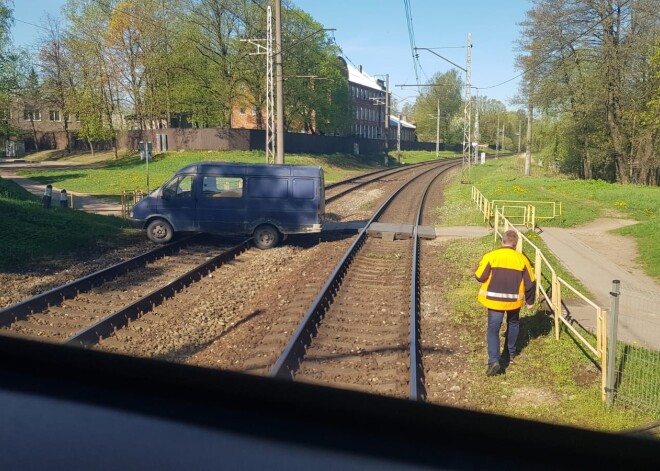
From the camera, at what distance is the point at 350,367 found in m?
7.43

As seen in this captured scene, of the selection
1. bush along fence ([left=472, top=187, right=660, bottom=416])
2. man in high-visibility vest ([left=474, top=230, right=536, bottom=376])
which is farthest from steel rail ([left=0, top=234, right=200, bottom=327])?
bush along fence ([left=472, top=187, right=660, bottom=416])

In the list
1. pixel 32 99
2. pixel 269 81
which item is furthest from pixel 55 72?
pixel 269 81

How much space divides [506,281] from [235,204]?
381 inches

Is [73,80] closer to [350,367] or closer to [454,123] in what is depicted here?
[350,367]

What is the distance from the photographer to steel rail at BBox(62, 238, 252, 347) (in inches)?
313

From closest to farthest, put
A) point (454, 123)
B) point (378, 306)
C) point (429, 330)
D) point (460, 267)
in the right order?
point (429, 330)
point (378, 306)
point (460, 267)
point (454, 123)

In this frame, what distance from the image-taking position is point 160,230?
16125 millimetres

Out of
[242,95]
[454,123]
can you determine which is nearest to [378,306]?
[242,95]

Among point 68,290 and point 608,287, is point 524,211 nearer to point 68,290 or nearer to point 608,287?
point 608,287

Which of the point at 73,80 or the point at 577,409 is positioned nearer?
the point at 577,409

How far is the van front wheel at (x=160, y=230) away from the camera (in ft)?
52.7

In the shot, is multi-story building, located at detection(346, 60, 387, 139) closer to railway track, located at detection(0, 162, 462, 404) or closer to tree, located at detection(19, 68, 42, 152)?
tree, located at detection(19, 68, 42, 152)

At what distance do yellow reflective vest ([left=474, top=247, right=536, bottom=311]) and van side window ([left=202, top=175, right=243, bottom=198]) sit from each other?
9503 mm

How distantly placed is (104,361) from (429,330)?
666 centimetres
